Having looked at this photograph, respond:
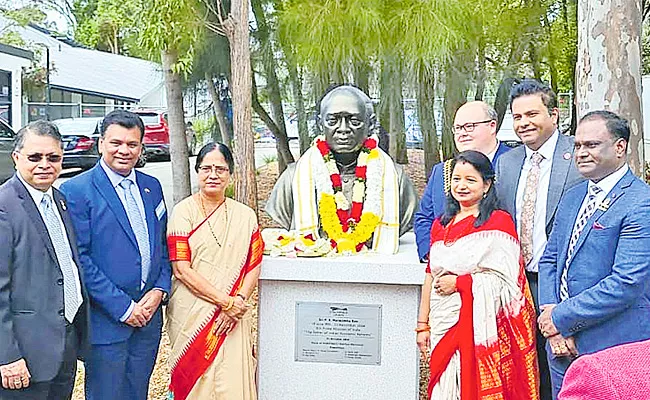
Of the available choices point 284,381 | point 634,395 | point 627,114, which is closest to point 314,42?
point 627,114

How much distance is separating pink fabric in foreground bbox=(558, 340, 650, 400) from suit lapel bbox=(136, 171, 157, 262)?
2257mm

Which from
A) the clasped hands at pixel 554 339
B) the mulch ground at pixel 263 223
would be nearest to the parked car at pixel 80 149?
the mulch ground at pixel 263 223

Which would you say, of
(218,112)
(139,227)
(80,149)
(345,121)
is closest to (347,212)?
(345,121)

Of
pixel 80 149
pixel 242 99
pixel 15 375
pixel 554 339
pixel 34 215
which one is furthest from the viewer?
pixel 80 149

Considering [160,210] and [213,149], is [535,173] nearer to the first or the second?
[213,149]

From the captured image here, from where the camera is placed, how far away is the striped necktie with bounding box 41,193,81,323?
2.79 meters

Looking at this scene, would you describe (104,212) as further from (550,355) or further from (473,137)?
(550,355)

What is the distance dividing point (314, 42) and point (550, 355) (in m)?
6.20

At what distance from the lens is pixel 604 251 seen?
2.67m

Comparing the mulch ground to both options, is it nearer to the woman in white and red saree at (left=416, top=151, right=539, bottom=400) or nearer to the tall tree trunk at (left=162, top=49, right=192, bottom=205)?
the woman in white and red saree at (left=416, top=151, right=539, bottom=400)

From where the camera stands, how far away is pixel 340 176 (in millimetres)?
3939

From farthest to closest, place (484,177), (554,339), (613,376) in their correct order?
(484,177), (554,339), (613,376)

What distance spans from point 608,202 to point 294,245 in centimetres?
154

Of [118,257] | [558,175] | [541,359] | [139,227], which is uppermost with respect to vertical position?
[558,175]
